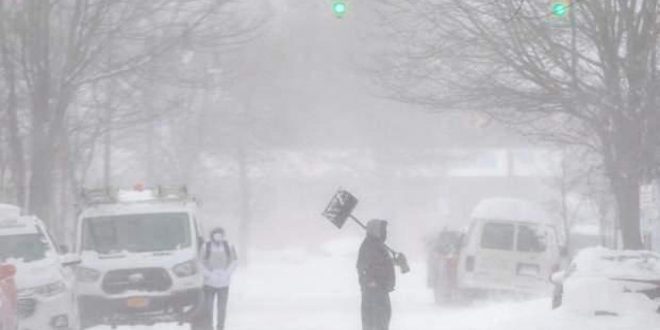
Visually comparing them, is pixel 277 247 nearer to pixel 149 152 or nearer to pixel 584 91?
pixel 149 152

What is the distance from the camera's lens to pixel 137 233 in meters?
21.0

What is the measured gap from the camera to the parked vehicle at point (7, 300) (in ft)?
44.7

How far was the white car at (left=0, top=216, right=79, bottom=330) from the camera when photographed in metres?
16.5

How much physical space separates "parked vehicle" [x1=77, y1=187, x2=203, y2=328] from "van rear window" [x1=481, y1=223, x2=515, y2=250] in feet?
26.7

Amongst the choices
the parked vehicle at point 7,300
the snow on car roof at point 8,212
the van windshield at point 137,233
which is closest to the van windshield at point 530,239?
the van windshield at point 137,233

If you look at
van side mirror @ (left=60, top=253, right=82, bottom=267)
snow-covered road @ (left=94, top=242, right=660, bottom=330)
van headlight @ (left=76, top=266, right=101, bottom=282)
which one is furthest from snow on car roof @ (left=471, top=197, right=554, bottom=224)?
van side mirror @ (left=60, top=253, right=82, bottom=267)

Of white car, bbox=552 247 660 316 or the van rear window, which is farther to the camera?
the van rear window

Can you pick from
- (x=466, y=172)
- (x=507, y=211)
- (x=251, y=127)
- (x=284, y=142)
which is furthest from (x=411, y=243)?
(x=507, y=211)

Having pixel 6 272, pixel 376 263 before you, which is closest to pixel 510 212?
pixel 376 263

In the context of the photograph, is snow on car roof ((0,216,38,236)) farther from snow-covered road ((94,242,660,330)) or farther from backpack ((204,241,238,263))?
snow-covered road ((94,242,660,330))

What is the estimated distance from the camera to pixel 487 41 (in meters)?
20.2

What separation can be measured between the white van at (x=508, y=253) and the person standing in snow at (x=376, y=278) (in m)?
10.4

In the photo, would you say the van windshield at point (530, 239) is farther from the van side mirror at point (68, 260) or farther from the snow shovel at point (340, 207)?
the van side mirror at point (68, 260)

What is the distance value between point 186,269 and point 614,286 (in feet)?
24.0
